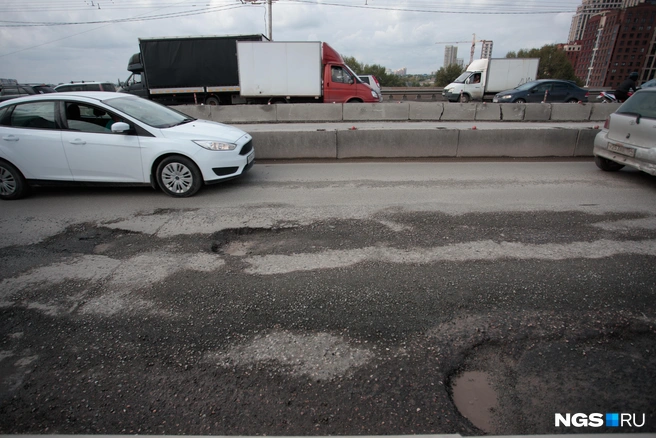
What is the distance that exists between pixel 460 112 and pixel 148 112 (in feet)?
39.4

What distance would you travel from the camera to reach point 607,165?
7.94 meters

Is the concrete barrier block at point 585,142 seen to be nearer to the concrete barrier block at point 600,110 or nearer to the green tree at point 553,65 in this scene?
the concrete barrier block at point 600,110

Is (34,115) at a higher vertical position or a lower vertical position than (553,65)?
lower

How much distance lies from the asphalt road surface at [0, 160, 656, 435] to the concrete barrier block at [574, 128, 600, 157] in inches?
165

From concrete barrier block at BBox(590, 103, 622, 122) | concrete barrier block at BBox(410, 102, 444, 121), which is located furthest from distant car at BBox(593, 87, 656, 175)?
concrete barrier block at BBox(590, 103, 622, 122)

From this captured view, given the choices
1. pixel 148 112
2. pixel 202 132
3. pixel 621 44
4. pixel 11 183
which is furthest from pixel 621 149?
pixel 621 44

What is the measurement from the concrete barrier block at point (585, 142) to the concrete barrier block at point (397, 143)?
312 centimetres

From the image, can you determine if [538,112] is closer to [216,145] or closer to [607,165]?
[607,165]

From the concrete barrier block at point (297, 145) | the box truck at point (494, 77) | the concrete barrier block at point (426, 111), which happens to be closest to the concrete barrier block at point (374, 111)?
the concrete barrier block at point (426, 111)

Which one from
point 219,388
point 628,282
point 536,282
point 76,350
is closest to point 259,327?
point 219,388

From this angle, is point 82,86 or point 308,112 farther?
point 82,86

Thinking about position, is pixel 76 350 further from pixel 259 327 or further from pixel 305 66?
pixel 305 66

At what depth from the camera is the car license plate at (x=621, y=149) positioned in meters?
6.73

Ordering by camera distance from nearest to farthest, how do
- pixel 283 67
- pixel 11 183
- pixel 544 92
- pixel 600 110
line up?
pixel 11 183 → pixel 600 110 → pixel 283 67 → pixel 544 92
